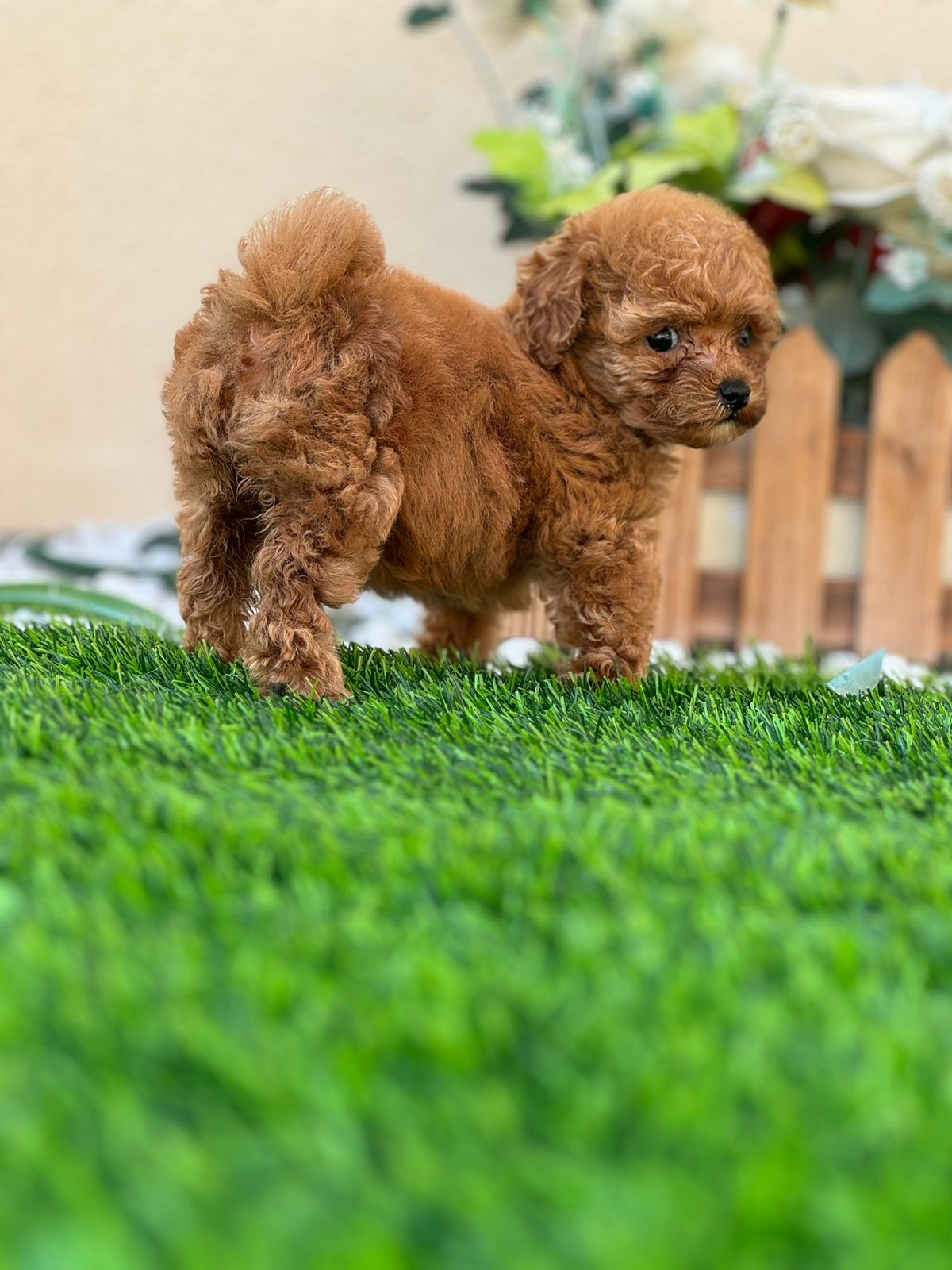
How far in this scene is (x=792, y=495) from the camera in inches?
119

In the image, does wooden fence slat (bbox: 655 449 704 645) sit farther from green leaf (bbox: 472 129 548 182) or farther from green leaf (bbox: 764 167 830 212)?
green leaf (bbox: 472 129 548 182)

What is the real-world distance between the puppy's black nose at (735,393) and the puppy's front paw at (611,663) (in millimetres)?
382

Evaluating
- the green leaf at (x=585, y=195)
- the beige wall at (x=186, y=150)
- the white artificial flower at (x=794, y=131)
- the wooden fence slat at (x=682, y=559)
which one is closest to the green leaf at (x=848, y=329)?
the white artificial flower at (x=794, y=131)

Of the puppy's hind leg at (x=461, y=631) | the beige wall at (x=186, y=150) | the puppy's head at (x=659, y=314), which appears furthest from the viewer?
the beige wall at (x=186, y=150)

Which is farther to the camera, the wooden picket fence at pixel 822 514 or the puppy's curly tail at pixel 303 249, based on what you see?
the wooden picket fence at pixel 822 514

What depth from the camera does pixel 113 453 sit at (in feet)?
12.5

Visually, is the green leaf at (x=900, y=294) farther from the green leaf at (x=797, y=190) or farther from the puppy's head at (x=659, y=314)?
the puppy's head at (x=659, y=314)

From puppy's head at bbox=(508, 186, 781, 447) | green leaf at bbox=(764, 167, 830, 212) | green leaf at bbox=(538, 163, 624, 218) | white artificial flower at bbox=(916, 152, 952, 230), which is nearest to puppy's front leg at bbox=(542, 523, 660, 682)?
puppy's head at bbox=(508, 186, 781, 447)

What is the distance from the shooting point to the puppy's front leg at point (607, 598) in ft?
5.56

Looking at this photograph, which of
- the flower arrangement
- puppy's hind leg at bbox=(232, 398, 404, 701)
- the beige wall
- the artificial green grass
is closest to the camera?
the artificial green grass

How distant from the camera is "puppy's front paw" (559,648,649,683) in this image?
1.72 m

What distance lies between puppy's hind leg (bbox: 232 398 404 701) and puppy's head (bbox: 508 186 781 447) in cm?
35

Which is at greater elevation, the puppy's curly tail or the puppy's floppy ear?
the puppy's floppy ear

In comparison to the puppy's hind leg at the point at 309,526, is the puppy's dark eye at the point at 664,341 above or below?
above
